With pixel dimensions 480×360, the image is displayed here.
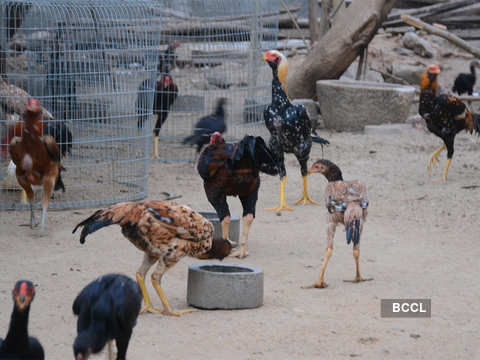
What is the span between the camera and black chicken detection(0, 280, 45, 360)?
338 cm

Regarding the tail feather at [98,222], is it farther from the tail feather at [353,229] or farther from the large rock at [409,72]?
the large rock at [409,72]

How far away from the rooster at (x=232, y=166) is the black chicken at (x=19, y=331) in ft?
9.71

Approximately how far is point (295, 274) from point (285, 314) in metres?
1.12

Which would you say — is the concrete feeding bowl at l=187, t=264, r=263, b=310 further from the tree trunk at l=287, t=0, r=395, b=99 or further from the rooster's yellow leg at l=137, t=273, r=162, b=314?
the tree trunk at l=287, t=0, r=395, b=99

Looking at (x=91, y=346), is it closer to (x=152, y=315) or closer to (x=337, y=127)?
(x=152, y=315)

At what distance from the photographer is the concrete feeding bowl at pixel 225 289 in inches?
202

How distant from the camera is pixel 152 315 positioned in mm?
5066

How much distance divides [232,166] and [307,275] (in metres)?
1.11

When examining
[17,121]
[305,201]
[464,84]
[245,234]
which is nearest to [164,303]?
[245,234]

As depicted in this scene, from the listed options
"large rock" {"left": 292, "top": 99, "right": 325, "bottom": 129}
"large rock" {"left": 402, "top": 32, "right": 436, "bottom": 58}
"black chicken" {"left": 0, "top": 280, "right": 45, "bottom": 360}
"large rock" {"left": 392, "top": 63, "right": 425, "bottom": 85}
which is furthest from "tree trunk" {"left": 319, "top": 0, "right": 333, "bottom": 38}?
"black chicken" {"left": 0, "top": 280, "right": 45, "bottom": 360}

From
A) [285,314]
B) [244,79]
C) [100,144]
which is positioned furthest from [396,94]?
[285,314]

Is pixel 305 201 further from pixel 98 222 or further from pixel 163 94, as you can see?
pixel 98 222

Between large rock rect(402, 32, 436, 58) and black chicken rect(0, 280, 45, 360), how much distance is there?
54.0ft

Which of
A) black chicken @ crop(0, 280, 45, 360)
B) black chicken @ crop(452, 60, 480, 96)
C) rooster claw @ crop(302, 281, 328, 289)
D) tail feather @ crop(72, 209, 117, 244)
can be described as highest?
A: black chicken @ crop(452, 60, 480, 96)
